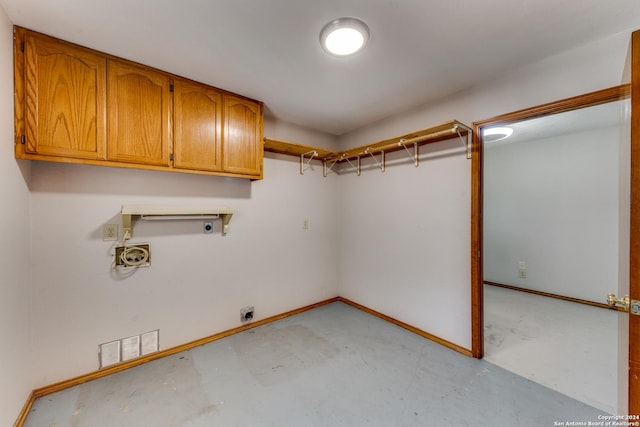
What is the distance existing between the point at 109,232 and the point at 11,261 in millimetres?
545

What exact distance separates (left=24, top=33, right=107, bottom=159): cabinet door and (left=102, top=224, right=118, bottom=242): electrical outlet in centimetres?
55

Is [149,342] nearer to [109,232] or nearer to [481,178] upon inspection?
[109,232]

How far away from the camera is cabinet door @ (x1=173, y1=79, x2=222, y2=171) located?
205cm

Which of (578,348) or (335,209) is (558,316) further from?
(335,209)

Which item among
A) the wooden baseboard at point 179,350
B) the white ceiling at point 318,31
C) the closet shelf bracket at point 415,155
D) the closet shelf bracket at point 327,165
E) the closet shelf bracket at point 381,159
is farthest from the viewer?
the closet shelf bracket at point 327,165

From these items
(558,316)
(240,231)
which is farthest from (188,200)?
(558,316)

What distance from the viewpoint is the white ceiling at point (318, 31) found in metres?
1.34

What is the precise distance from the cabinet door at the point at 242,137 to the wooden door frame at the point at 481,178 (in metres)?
1.97

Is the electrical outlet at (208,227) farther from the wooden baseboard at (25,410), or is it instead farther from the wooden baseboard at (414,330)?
the wooden baseboard at (414,330)

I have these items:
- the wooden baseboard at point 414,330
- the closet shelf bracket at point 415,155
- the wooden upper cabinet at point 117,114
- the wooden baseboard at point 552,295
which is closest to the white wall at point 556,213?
the wooden baseboard at point 552,295

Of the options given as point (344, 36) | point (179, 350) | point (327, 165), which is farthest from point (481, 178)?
point (179, 350)

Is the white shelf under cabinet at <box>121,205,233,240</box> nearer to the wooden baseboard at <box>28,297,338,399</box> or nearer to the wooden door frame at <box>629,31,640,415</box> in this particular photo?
the wooden baseboard at <box>28,297,338,399</box>

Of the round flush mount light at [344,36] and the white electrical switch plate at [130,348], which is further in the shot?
the white electrical switch plate at [130,348]

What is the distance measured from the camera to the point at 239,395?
68.8 inches
